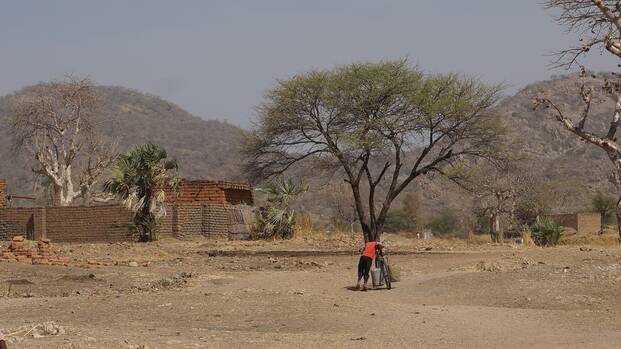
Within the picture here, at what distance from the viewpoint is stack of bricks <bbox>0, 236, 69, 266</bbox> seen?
962 inches

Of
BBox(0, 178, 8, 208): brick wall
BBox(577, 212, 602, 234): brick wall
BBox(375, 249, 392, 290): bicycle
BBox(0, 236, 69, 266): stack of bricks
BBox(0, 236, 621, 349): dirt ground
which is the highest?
BBox(0, 178, 8, 208): brick wall

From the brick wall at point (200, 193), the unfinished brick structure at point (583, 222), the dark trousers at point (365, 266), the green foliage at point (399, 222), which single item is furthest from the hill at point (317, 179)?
the dark trousers at point (365, 266)

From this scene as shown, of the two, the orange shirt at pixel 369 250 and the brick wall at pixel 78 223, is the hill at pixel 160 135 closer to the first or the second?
the brick wall at pixel 78 223

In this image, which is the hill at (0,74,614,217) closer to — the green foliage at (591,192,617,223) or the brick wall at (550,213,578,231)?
the green foliage at (591,192,617,223)

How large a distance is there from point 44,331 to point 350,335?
4.18 m

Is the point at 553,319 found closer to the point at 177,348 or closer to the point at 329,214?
the point at 177,348

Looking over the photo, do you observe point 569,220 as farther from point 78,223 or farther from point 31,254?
point 31,254

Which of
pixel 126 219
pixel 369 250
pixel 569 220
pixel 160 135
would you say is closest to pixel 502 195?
pixel 569 220

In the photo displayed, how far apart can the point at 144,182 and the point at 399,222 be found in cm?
3790

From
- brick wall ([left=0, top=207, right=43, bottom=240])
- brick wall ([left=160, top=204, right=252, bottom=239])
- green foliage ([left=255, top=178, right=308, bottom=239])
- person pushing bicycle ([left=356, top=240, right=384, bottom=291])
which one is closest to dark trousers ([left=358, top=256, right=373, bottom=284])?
person pushing bicycle ([left=356, top=240, right=384, bottom=291])

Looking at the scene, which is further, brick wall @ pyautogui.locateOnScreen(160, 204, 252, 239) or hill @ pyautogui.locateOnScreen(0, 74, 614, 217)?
hill @ pyautogui.locateOnScreen(0, 74, 614, 217)

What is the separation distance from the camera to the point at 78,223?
38094mm

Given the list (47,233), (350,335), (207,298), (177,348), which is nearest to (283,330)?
(350,335)

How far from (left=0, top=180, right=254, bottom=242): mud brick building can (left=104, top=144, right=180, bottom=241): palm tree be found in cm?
86
